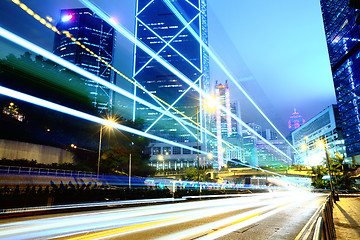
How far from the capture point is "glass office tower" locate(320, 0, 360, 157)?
78.5 metres

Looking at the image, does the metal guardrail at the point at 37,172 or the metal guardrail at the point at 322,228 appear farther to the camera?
the metal guardrail at the point at 37,172

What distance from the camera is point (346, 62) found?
83.4 meters

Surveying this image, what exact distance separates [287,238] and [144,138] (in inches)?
1922

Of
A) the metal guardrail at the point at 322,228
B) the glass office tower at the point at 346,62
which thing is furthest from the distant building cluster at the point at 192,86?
the metal guardrail at the point at 322,228

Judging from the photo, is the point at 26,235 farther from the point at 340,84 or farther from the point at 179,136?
the point at 179,136

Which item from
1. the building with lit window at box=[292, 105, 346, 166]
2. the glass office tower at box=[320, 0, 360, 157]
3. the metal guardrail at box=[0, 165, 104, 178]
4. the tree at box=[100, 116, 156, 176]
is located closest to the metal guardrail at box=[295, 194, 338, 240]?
the metal guardrail at box=[0, 165, 104, 178]

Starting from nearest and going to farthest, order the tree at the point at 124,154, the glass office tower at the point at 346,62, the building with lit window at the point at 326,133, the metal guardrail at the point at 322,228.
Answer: the metal guardrail at the point at 322,228
the tree at the point at 124,154
the glass office tower at the point at 346,62
the building with lit window at the point at 326,133

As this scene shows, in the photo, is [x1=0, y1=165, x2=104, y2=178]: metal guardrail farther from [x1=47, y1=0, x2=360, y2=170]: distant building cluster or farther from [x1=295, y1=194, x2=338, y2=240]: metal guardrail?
[x1=295, y1=194, x2=338, y2=240]: metal guardrail

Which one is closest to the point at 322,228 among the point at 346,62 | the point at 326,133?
the point at 346,62

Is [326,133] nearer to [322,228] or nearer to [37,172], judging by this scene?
[37,172]

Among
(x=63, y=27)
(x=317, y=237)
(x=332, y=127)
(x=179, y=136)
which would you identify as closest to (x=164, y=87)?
(x=179, y=136)

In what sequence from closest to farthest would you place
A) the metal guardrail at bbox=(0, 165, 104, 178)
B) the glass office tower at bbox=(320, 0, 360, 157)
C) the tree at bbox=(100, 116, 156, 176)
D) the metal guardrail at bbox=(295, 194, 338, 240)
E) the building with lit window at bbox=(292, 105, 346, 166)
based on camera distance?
the metal guardrail at bbox=(295, 194, 338, 240) < the metal guardrail at bbox=(0, 165, 104, 178) < the tree at bbox=(100, 116, 156, 176) < the glass office tower at bbox=(320, 0, 360, 157) < the building with lit window at bbox=(292, 105, 346, 166)

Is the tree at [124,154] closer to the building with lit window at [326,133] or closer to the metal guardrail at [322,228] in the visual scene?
the metal guardrail at [322,228]

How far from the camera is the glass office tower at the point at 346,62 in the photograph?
78500mm
